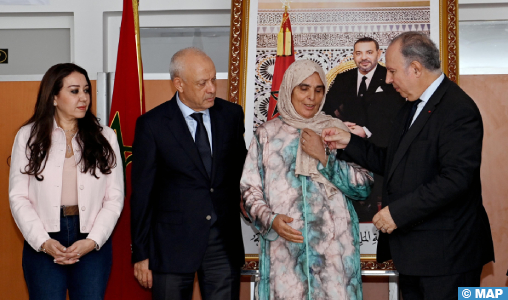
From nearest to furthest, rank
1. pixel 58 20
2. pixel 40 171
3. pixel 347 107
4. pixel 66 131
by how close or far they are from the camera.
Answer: pixel 40 171 < pixel 66 131 < pixel 347 107 < pixel 58 20

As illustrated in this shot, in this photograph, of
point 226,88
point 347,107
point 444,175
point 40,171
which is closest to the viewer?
point 444,175

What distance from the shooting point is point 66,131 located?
2562 mm

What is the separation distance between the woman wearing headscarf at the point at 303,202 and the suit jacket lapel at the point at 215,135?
143mm

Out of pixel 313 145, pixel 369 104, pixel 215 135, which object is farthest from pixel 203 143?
pixel 369 104

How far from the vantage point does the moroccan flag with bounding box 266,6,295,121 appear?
3.26 metres

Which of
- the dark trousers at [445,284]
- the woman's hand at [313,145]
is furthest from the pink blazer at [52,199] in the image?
the dark trousers at [445,284]

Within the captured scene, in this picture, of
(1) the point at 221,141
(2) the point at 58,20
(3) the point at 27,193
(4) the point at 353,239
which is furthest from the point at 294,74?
(2) the point at 58,20

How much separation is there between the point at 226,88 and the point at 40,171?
1.49 meters

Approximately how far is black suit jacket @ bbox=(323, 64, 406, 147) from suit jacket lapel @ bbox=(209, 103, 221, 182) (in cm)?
93

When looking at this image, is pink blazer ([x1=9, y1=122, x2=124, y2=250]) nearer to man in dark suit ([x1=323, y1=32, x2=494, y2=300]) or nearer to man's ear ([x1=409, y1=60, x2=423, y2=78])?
man in dark suit ([x1=323, y1=32, x2=494, y2=300])

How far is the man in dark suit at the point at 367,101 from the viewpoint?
319 cm

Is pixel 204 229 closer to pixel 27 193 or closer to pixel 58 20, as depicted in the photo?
pixel 27 193

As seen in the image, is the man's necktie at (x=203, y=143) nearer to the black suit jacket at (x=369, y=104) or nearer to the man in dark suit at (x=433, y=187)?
the man in dark suit at (x=433, y=187)

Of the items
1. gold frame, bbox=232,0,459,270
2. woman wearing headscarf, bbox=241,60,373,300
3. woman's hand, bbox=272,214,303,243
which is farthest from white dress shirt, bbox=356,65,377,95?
woman's hand, bbox=272,214,303,243
